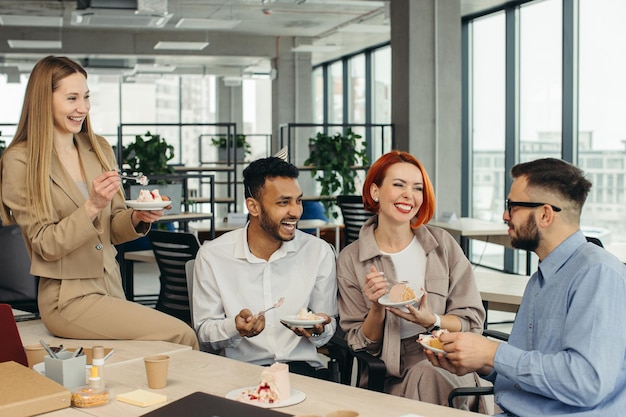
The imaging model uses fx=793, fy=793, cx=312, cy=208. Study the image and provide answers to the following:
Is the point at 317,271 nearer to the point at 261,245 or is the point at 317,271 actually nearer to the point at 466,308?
the point at 261,245

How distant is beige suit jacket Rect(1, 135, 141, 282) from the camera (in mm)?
2664

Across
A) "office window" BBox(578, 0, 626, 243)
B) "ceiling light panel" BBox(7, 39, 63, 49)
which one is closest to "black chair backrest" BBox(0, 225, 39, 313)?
"office window" BBox(578, 0, 626, 243)

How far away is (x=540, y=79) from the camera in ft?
30.6

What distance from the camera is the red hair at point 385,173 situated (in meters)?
3.02

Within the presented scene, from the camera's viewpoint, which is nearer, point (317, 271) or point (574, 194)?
point (574, 194)

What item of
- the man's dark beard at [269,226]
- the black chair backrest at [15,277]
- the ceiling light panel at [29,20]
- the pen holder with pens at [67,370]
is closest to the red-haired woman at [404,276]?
the man's dark beard at [269,226]

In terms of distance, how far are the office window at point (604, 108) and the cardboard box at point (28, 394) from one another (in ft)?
22.6

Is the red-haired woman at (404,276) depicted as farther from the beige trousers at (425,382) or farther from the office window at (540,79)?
the office window at (540,79)

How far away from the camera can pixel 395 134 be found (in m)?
8.88

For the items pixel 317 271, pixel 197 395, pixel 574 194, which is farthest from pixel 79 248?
pixel 574 194

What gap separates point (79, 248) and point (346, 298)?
0.99 m

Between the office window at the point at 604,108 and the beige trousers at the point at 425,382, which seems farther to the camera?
the office window at the point at 604,108

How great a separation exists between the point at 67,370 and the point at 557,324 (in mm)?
1267

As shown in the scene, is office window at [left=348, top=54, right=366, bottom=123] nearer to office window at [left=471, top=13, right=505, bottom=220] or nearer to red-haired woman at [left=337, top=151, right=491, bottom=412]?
office window at [left=471, top=13, right=505, bottom=220]
